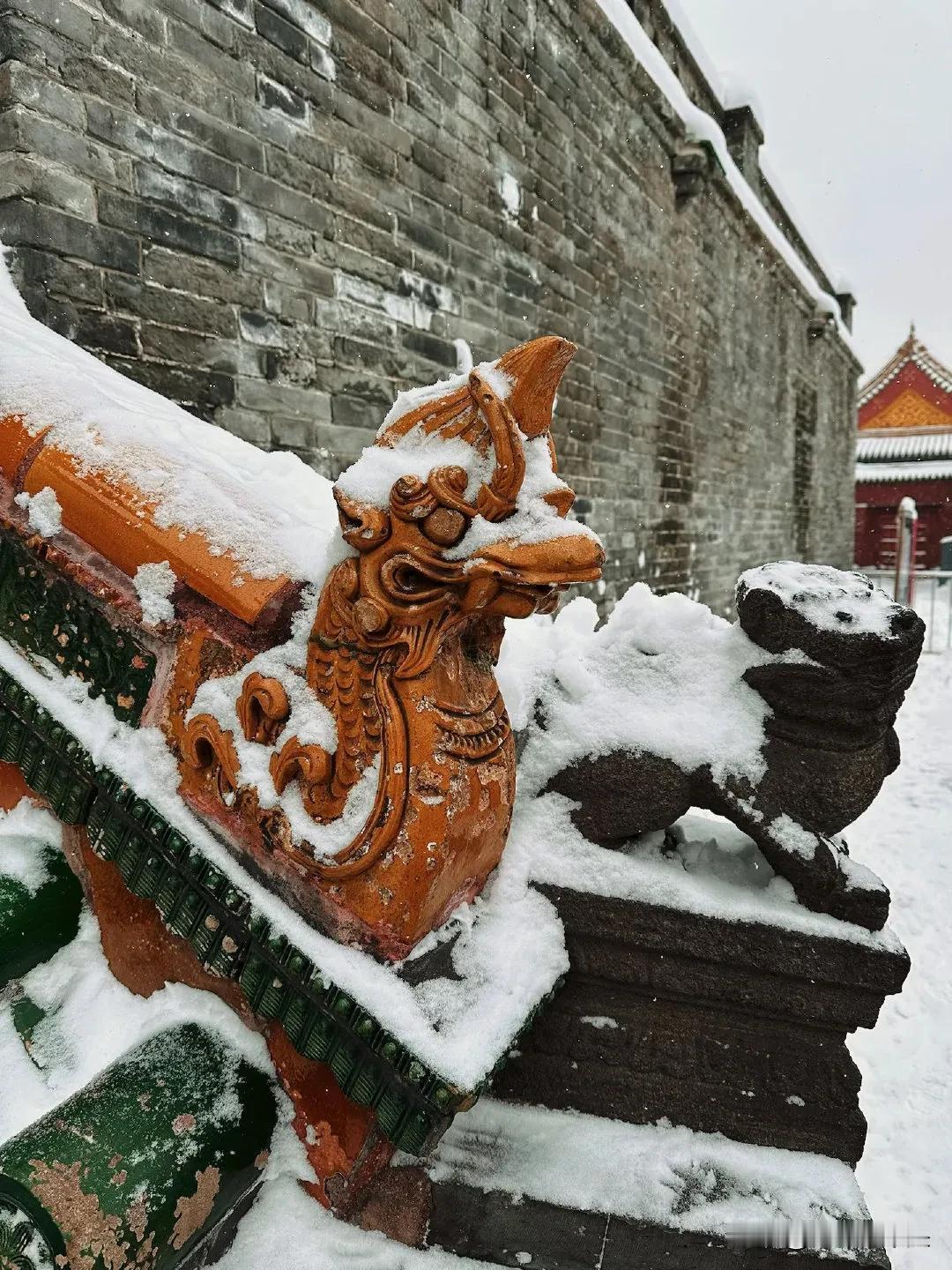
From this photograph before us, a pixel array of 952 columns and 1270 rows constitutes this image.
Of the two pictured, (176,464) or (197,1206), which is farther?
(176,464)

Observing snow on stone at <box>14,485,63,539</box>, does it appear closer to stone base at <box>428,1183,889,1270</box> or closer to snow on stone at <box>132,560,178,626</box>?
snow on stone at <box>132,560,178,626</box>

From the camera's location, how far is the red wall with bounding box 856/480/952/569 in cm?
2011

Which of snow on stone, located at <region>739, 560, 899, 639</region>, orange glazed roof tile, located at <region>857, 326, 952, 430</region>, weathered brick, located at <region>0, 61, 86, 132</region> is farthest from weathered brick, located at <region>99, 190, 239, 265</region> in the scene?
orange glazed roof tile, located at <region>857, 326, 952, 430</region>

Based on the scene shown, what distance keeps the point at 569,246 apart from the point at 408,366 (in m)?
2.39

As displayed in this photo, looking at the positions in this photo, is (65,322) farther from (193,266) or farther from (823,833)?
(823,833)

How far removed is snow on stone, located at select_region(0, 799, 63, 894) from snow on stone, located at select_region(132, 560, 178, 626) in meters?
0.50

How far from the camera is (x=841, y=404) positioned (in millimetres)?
15984

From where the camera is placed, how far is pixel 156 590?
1.18 metres

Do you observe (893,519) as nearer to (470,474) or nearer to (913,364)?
(913,364)

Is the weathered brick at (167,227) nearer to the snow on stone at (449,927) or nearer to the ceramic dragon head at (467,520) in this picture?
the snow on stone at (449,927)

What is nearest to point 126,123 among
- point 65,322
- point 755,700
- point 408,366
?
point 65,322

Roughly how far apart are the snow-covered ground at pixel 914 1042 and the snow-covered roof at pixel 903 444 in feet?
64.3

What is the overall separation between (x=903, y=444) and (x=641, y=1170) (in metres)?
24.5

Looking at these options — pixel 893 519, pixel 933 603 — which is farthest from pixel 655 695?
pixel 893 519
